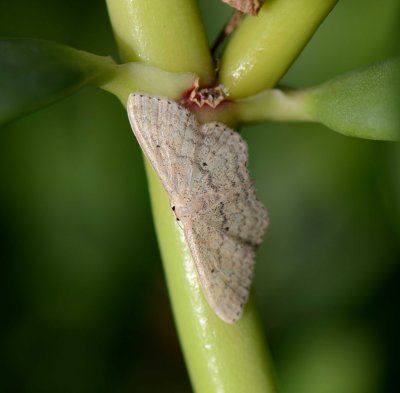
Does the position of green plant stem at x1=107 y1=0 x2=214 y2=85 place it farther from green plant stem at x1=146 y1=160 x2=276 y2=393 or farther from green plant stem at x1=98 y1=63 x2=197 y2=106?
green plant stem at x1=146 y1=160 x2=276 y2=393

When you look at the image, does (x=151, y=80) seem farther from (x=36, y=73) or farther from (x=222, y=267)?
(x=222, y=267)

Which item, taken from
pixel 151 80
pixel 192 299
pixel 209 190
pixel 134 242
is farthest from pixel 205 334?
pixel 134 242

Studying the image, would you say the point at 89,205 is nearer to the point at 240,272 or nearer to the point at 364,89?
the point at 240,272

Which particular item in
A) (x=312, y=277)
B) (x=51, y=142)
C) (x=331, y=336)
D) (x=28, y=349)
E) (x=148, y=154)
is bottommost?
(x=331, y=336)

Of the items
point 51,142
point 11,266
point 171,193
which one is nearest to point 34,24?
point 51,142

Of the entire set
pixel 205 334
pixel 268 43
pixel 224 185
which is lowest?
pixel 205 334

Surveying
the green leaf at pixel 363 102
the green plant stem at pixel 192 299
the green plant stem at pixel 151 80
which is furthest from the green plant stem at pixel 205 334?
the green leaf at pixel 363 102

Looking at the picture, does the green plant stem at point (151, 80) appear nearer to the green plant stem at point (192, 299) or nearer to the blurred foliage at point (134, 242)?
the green plant stem at point (192, 299)
